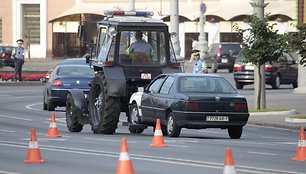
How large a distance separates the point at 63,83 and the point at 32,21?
60421mm

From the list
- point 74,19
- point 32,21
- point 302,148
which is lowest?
point 302,148

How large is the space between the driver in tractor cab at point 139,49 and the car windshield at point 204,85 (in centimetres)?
146

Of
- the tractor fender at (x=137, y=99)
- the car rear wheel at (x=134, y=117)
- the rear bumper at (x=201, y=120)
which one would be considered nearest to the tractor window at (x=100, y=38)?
the tractor fender at (x=137, y=99)

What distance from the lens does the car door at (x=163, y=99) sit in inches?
991

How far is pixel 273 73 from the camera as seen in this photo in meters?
49.0

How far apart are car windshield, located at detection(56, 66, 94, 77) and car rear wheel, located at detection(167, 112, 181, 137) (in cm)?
1112

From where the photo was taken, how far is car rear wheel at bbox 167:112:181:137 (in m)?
24.6

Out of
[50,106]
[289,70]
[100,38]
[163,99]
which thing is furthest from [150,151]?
[289,70]

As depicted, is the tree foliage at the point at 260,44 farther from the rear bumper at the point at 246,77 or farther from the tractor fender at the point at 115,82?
the rear bumper at the point at 246,77

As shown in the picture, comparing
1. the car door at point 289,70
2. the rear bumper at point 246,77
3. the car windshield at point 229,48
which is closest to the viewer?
the rear bumper at point 246,77

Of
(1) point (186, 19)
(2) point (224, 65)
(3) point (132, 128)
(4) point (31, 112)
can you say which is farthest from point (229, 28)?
(3) point (132, 128)

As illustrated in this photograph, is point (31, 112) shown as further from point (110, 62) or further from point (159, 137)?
point (159, 137)

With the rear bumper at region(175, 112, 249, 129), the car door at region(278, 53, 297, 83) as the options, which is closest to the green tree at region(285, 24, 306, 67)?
the rear bumper at region(175, 112, 249, 129)

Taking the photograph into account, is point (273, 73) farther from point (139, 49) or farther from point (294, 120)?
point (139, 49)
